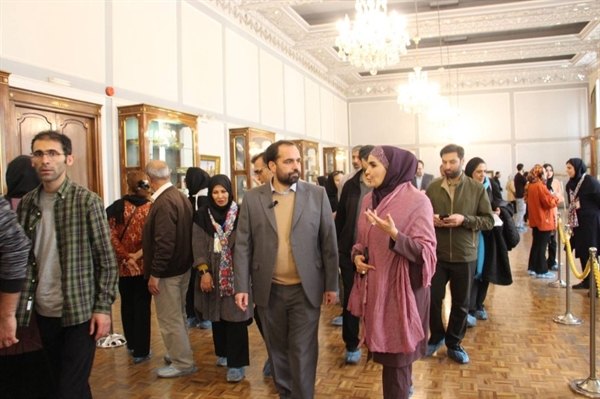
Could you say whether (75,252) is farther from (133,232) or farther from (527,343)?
(527,343)

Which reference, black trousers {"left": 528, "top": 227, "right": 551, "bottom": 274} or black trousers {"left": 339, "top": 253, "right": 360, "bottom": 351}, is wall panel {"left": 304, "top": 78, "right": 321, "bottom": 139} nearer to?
black trousers {"left": 528, "top": 227, "right": 551, "bottom": 274}

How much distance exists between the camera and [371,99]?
18.7 m

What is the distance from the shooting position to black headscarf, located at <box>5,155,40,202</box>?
9.12 feet

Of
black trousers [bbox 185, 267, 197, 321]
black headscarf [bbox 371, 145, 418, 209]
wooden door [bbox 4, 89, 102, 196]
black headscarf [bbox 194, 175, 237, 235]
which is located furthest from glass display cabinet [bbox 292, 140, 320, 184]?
black headscarf [bbox 371, 145, 418, 209]

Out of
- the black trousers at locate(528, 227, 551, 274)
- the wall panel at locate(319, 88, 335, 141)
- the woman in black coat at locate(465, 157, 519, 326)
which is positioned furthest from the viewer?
the wall panel at locate(319, 88, 335, 141)

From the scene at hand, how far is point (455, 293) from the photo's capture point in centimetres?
371

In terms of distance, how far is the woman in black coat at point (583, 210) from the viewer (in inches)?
224

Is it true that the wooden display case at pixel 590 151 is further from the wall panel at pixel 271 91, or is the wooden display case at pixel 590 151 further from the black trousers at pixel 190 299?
the black trousers at pixel 190 299

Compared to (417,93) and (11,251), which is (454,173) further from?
(417,93)

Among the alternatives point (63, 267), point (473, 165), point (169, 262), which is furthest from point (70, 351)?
point (473, 165)

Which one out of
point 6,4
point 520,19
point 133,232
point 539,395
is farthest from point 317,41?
point 539,395

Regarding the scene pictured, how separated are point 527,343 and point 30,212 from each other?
4.06 meters

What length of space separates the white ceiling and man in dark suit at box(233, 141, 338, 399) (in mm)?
7303

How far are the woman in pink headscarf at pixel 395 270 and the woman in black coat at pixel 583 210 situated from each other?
4288 mm
